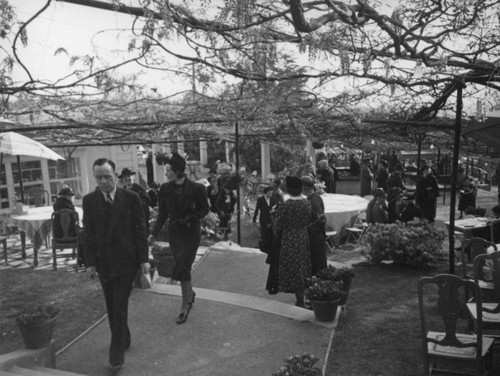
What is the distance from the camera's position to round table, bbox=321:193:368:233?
10578 millimetres

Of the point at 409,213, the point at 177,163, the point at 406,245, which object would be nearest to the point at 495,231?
the point at 406,245

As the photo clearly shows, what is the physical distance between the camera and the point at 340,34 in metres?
4.46

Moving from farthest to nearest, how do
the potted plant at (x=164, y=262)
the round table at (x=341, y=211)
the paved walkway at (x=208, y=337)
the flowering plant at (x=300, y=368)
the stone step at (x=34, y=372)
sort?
the round table at (x=341, y=211) < the potted plant at (x=164, y=262) < the paved walkway at (x=208, y=337) < the stone step at (x=34, y=372) < the flowering plant at (x=300, y=368)

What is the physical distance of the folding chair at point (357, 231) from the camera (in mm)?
10357

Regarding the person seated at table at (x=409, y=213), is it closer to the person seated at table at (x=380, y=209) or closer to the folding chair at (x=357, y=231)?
the person seated at table at (x=380, y=209)

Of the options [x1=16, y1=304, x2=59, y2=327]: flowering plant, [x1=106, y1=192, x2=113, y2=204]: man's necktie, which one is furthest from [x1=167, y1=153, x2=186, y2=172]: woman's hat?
[x1=16, y1=304, x2=59, y2=327]: flowering plant

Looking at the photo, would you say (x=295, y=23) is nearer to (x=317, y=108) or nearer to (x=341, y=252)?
(x=317, y=108)

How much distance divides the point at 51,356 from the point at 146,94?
3748 millimetres

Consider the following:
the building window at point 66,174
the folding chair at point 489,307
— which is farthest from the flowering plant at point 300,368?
the building window at point 66,174

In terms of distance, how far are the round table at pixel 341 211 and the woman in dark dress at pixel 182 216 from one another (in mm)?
5485

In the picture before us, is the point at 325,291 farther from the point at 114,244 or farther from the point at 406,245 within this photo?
the point at 406,245

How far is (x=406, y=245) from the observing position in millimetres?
7875

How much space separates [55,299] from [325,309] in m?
3.80

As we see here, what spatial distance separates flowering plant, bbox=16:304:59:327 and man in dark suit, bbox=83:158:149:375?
556mm
